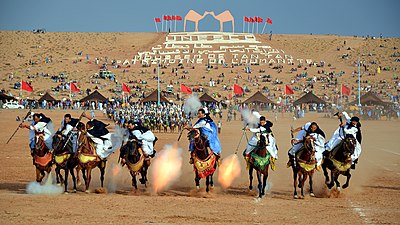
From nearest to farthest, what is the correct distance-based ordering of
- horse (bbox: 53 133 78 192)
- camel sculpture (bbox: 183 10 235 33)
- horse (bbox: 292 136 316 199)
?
1. horse (bbox: 292 136 316 199)
2. horse (bbox: 53 133 78 192)
3. camel sculpture (bbox: 183 10 235 33)

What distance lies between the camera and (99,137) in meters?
18.7

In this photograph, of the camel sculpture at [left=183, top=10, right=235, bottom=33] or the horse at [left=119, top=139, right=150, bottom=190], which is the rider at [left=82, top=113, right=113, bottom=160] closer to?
the horse at [left=119, top=139, right=150, bottom=190]

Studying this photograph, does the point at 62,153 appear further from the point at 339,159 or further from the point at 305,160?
the point at 339,159

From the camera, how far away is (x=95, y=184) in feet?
65.8

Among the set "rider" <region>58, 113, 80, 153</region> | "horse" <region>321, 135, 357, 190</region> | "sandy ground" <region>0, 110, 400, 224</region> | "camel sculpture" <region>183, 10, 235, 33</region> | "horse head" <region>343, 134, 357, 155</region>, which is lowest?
"sandy ground" <region>0, 110, 400, 224</region>

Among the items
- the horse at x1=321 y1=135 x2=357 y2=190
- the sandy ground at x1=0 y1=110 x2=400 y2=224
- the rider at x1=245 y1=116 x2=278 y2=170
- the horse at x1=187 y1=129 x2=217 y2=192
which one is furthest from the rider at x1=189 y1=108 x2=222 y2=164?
the horse at x1=321 y1=135 x2=357 y2=190

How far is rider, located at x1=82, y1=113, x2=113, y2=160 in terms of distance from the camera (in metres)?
18.6

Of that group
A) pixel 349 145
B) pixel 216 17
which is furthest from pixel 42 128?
pixel 216 17

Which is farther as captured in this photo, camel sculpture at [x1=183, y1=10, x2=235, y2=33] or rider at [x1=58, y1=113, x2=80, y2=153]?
camel sculpture at [x1=183, y1=10, x2=235, y2=33]

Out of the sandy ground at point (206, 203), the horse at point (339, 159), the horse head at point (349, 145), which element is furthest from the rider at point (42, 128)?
the horse head at point (349, 145)

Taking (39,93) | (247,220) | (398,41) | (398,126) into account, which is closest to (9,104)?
(39,93)

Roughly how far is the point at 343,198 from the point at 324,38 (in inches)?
5201

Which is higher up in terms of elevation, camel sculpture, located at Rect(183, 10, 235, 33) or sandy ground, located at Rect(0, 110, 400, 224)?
camel sculpture, located at Rect(183, 10, 235, 33)

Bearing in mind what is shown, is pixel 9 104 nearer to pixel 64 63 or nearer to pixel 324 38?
pixel 64 63
